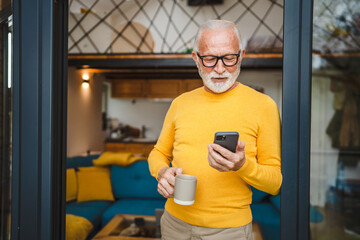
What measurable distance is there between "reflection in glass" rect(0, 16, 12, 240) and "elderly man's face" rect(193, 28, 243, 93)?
0.99m

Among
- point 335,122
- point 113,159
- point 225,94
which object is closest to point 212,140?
point 225,94

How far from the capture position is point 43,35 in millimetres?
979

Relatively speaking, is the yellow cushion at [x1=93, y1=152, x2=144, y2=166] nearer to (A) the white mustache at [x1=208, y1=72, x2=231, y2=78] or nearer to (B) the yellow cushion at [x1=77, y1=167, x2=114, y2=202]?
(B) the yellow cushion at [x1=77, y1=167, x2=114, y2=202]

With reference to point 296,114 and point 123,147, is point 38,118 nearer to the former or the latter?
point 123,147

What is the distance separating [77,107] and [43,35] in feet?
1.01

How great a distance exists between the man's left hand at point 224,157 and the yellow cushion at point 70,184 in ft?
2.22

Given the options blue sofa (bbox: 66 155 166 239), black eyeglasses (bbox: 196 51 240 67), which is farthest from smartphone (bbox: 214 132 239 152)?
blue sofa (bbox: 66 155 166 239)

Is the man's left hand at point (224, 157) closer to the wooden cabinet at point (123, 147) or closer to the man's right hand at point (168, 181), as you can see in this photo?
the man's right hand at point (168, 181)

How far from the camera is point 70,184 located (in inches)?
42.7

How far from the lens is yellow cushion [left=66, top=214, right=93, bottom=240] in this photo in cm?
105

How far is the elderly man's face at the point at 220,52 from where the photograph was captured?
2.71ft

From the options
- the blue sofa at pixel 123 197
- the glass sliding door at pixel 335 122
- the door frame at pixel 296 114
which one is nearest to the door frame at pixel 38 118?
the blue sofa at pixel 123 197

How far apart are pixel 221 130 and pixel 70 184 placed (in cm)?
70

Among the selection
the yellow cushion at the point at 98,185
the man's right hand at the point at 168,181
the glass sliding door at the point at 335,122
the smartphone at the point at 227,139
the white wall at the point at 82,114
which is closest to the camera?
the smartphone at the point at 227,139
